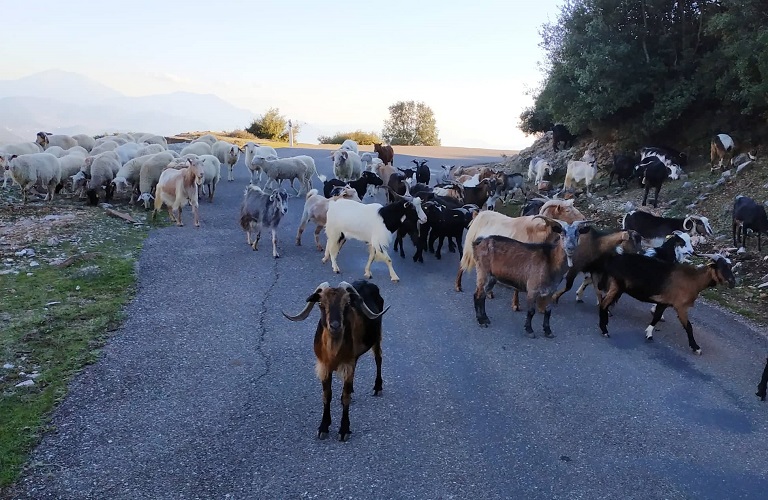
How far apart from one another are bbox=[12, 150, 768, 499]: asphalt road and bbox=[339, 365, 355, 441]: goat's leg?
107mm

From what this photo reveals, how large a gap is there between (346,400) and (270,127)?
4132 centimetres

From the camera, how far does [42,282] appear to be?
8719 millimetres

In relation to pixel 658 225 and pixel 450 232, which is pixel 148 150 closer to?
pixel 450 232

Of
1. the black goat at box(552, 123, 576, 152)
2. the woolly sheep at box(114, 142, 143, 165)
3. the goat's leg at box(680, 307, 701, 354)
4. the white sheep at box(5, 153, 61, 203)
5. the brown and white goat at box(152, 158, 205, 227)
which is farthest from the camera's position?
the black goat at box(552, 123, 576, 152)

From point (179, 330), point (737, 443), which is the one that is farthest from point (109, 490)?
point (737, 443)

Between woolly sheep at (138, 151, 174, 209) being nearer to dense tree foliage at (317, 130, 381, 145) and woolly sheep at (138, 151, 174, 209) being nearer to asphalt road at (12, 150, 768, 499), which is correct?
asphalt road at (12, 150, 768, 499)

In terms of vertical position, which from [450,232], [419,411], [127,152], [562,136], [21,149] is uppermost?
[562,136]

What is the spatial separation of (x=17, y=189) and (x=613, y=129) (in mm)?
18805

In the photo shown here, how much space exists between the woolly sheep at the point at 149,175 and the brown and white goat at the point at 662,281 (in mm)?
11486

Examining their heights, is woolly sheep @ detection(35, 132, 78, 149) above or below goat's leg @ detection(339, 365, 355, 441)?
above

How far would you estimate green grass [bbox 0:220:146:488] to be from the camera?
507 centimetres

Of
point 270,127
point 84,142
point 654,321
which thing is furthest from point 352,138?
point 654,321

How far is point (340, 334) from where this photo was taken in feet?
15.8

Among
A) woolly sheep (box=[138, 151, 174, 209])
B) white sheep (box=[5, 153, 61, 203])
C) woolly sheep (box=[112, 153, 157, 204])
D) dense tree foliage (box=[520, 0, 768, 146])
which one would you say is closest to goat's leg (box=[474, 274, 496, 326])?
woolly sheep (box=[138, 151, 174, 209])
